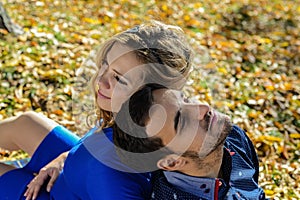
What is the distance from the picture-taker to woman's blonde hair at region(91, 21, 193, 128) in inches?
79.1

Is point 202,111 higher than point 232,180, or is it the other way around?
point 202,111

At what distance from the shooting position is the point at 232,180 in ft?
6.84

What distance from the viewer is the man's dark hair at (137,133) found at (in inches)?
73.5

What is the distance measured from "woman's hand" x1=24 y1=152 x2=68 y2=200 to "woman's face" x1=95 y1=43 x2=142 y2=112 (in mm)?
417

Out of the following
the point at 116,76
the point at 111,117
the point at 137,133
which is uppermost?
the point at 116,76

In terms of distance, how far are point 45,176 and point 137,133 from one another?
63cm

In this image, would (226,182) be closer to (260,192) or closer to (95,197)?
(260,192)

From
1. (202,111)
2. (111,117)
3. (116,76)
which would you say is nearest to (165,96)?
(202,111)

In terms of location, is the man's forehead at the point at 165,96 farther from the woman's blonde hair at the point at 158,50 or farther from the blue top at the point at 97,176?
the blue top at the point at 97,176

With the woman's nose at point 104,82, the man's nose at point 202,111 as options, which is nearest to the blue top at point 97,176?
the woman's nose at point 104,82

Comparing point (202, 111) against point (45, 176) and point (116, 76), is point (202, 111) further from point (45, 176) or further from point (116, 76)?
point (45, 176)

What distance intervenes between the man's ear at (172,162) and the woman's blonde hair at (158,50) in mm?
294

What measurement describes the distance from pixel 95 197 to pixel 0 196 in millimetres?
569

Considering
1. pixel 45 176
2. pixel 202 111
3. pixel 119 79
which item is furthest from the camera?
pixel 45 176
